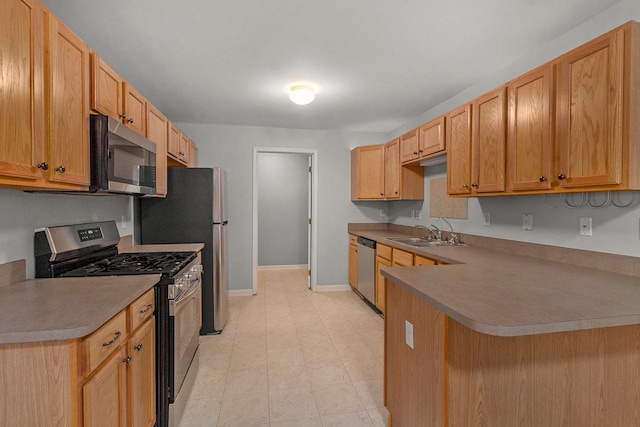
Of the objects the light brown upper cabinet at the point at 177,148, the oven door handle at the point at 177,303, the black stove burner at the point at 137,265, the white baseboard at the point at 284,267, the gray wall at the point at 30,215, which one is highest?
the light brown upper cabinet at the point at 177,148

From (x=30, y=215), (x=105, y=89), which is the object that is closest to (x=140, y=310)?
(x=30, y=215)

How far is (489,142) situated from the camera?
2230mm

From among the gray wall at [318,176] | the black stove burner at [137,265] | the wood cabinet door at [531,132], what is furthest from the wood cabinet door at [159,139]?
the wood cabinet door at [531,132]

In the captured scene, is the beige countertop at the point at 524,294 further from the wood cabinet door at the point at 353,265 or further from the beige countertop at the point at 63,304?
the wood cabinet door at the point at 353,265

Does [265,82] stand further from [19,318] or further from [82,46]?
[19,318]

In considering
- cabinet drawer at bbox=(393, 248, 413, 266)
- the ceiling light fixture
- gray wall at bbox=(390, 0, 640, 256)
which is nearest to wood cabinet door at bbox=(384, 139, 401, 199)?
gray wall at bbox=(390, 0, 640, 256)

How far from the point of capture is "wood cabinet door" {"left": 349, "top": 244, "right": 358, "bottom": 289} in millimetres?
4332

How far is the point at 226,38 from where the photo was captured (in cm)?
211

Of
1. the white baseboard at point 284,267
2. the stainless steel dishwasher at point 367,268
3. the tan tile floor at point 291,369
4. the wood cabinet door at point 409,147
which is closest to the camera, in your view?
the tan tile floor at point 291,369

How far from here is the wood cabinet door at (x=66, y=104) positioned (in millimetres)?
1340

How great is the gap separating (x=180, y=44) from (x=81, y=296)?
70.7 inches

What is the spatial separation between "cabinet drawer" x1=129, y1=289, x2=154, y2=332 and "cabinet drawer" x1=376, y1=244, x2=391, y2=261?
232cm

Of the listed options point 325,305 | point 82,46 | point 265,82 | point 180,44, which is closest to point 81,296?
point 82,46

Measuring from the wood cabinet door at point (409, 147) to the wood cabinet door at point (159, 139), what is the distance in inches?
102
